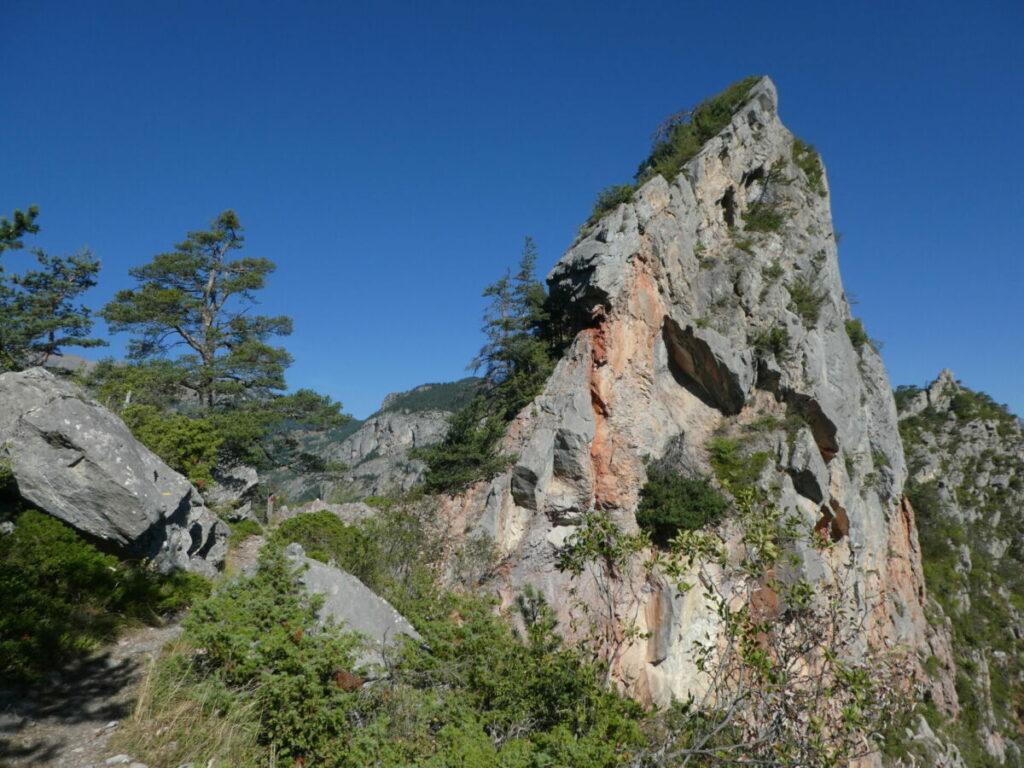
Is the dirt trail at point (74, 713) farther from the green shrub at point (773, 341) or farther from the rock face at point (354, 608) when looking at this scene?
the green shrub at point (773, 341)

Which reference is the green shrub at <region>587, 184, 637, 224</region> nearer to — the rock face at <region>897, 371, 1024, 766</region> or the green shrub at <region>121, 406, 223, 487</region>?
the green shrub at <region>121, 406, 223, 487</region>

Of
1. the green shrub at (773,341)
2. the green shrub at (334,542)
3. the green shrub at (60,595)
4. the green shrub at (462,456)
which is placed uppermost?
the green shrub at (773,341)

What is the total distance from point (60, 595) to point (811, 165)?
41208mm

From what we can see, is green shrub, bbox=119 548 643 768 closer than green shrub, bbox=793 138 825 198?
Yes

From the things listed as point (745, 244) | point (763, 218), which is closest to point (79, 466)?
point (745, 244)

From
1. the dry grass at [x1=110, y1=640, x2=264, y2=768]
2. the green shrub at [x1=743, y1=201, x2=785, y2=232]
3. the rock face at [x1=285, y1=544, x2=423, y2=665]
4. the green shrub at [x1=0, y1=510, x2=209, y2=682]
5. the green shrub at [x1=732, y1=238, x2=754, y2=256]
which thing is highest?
the green shrub at [x1=743, y1=201, x2=785, y2=232]

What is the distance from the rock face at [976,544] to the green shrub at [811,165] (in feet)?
105

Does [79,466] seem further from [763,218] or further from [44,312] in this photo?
[763,218]

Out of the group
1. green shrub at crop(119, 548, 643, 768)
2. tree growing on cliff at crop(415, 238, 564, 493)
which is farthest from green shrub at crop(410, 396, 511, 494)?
green shrub at crop(119, 548, 643, 768)

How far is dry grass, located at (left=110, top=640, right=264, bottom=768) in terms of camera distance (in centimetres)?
467

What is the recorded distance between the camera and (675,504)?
18.8 m

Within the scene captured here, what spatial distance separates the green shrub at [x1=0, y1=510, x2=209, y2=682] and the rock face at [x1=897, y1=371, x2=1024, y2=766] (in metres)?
45.3

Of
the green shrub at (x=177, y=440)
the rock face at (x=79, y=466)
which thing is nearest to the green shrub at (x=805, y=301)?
the green shrub at (x=177, y=440)

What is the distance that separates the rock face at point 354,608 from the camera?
734 centimetres
